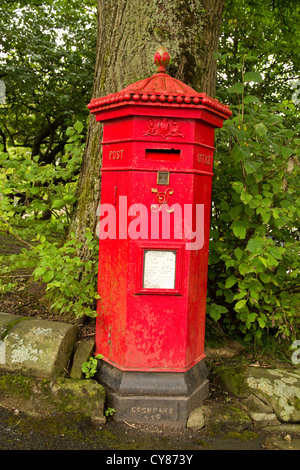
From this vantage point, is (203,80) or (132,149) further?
(203,80)

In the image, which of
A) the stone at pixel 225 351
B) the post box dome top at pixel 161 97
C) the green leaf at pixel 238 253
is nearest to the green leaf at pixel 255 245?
the green leaf at pixel 238 253

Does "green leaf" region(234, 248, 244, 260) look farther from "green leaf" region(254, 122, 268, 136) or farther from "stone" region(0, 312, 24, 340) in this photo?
"stone" region(0, 312, 24, 340)

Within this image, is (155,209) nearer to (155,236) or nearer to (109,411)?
(155,236)

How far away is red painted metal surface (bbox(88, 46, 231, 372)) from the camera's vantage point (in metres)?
2.50

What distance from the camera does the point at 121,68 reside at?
138 inches

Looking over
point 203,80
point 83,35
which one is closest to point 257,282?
point 203,80

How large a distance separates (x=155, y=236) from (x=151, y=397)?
39.9 inches

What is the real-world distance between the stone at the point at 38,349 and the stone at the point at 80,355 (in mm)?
56

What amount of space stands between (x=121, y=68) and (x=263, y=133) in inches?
56.4

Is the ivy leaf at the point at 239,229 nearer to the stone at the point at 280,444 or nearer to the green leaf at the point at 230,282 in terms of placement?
the green leaf at the point at 230,282

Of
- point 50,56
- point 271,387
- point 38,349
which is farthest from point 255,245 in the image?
point 50,56

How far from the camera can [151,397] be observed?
8.68ft

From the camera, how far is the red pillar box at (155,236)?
2508mm
